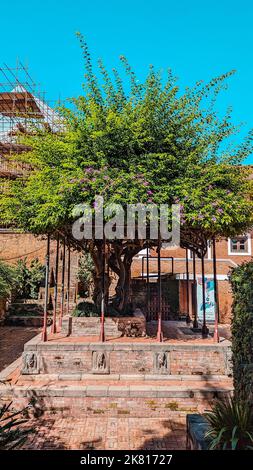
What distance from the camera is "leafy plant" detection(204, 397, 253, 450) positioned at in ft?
13.0

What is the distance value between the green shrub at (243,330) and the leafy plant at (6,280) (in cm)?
1231

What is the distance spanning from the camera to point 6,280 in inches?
657

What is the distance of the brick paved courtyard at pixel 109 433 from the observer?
5.83 m

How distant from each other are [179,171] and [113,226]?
2.34 meters

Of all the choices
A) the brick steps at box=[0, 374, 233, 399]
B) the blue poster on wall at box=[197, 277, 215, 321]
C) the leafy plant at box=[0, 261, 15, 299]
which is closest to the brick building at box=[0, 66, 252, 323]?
the blue poster on wall at box=[197, 277, 215, 321]

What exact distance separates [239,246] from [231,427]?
20102mm

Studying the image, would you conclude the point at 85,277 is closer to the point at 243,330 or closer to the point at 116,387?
the point at 116,387

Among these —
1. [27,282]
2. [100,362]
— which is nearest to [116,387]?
[100,362]

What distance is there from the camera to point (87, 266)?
63.9ft

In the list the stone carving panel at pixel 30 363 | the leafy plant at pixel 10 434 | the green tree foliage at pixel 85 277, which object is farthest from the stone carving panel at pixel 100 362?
the green tree foliage at pixel 85 277

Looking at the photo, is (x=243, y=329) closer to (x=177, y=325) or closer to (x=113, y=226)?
(x=113, y=226)

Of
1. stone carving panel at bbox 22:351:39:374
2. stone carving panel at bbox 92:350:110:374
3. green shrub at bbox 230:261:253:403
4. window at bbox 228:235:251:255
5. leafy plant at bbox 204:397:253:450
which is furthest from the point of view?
window at bbox 228:235:251:255

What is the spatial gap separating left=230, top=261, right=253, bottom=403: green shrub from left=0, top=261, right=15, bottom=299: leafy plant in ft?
40.4

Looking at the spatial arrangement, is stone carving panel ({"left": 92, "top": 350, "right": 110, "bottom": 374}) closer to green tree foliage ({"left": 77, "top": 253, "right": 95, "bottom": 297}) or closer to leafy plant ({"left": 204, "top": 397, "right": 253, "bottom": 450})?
leafy plant ({"left": 204, "top": 397, "right": 253, "bottom": 450})
